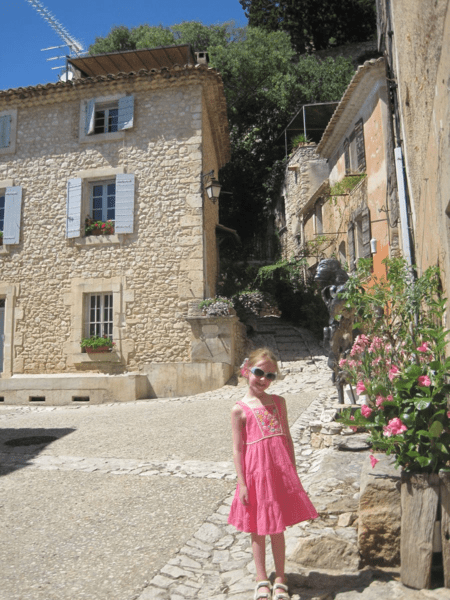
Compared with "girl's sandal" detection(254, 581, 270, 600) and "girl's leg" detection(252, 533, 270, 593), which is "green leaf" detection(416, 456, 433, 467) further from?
"girl's sandal" detection(254, 581, 270, 600)

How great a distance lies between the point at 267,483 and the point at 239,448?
0.22 metres

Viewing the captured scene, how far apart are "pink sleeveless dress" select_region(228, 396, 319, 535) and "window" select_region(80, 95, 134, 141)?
35.9 feet

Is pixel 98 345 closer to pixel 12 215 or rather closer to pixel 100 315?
pixel 100 315

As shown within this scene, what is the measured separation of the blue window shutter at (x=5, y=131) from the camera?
12.6 metres

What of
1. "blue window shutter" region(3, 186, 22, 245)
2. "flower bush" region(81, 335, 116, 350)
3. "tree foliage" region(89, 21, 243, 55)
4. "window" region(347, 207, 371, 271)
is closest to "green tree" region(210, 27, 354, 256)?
"tree foliage" region(89, 21, 243, 55)

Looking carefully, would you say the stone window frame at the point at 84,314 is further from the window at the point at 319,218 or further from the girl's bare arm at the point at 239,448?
the girl's bare arm at the point at 239,448

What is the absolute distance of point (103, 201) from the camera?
12211mm

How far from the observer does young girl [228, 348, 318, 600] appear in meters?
2.32

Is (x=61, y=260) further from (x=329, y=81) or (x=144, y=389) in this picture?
(x=329, y=81)

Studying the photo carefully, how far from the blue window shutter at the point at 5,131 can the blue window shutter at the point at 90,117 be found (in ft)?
7.19

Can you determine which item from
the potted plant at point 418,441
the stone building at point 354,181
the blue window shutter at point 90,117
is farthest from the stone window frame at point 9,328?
the potted plant at point 418,441

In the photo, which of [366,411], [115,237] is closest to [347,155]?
[115,237]

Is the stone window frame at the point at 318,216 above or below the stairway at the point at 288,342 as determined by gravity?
above

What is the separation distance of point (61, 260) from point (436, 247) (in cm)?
1010
